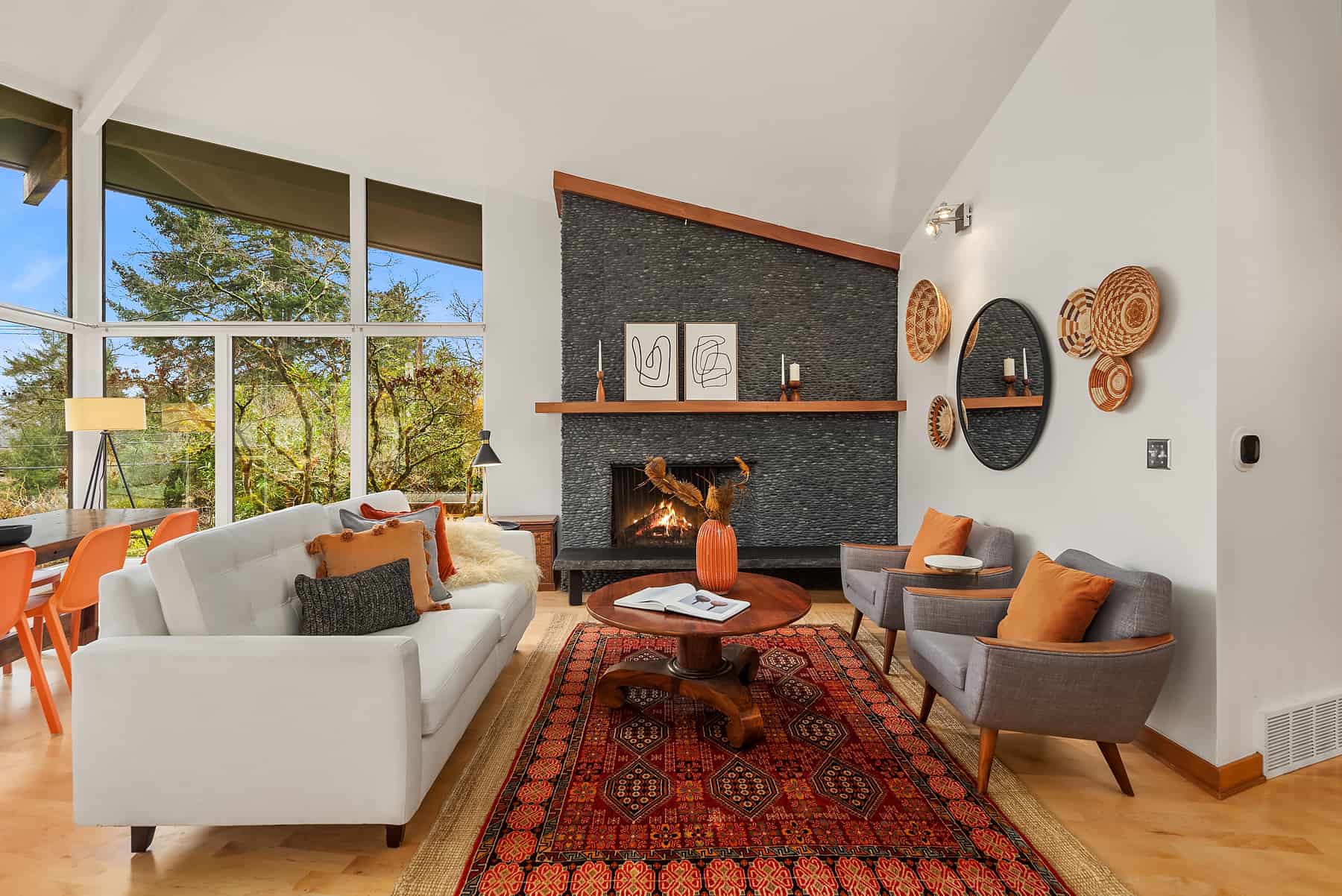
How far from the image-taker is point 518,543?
3.63m

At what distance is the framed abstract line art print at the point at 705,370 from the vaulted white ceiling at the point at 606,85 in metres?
0.97

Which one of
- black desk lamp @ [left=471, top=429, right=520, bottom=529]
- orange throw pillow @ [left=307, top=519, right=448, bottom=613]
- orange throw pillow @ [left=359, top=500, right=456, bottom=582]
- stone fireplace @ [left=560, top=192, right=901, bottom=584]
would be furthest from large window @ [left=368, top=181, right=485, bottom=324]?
orange throw pillow @ [left=307, top=519, right=448, bottom=613]

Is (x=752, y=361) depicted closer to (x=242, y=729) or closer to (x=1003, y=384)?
(x=1003, y=384)

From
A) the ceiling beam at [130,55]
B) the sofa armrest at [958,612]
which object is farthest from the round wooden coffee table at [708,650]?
the ceiling beam at [130,55]

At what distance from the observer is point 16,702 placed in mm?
2680

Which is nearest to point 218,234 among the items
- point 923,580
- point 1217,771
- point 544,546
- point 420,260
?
point 420,260

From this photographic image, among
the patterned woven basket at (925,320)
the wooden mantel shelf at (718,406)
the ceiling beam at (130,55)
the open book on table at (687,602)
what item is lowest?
the open book on table at (687,602)

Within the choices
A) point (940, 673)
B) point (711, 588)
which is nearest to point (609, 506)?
point (711, 588)

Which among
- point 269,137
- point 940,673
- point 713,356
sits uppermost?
point 269,137

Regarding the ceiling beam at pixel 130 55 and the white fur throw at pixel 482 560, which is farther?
the ceiling beam at pixel 130 55

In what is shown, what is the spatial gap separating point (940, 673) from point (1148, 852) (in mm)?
690

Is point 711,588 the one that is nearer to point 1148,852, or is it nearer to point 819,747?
point 819,747

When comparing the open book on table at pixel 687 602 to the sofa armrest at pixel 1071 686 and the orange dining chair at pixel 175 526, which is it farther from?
the orange dining chair at pixel 175 526

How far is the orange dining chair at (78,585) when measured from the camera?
2611 mm
